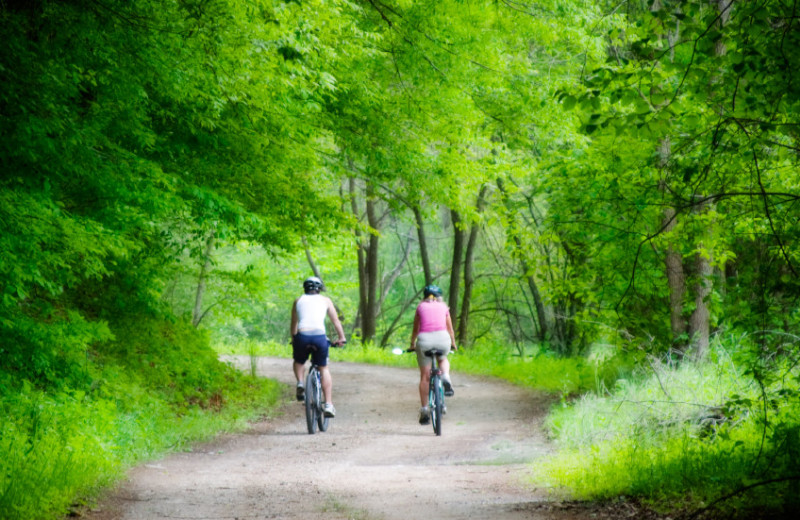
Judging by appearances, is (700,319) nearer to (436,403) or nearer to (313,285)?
(436,403)

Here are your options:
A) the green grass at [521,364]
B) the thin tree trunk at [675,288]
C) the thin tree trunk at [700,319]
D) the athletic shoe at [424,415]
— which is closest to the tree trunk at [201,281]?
the green grass at [521,364]

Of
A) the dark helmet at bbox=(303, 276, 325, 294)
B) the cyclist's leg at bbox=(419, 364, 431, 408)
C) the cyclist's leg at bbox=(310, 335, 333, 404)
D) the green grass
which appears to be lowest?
the green grass

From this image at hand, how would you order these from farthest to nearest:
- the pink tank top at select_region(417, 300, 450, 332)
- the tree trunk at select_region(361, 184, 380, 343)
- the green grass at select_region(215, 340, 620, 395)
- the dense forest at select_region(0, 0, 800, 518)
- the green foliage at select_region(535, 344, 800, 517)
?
the tree trunk at select_region(361, 184, 380, 343)
the green grass at select_region(215, 340, 620, 395)
the pink tank top at select_region(417, 300, 450, 332)
the dense forest at select_region(0, 0, 800, 518)
the green foliage at select_region(535, 344, 800, 517)

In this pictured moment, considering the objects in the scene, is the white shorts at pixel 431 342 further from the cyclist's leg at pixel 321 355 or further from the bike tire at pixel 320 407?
the bike tire at pixel 320 407

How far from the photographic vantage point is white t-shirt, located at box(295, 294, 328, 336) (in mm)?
11469

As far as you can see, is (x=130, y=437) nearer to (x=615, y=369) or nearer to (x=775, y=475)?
(x=775, y=475)

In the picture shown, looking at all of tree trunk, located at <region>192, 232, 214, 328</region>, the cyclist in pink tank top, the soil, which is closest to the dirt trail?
the soil

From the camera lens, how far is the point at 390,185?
18281 mm

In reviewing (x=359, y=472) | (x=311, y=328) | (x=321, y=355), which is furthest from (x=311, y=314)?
(x=359, y=472)

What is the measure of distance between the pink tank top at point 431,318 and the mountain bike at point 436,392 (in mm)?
355

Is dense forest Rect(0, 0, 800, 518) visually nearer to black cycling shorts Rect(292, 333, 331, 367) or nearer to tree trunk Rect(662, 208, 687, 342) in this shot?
tree trunk Rect(662, 208, 687, 342)

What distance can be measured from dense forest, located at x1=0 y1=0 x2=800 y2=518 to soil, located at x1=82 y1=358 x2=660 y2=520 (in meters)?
0.48

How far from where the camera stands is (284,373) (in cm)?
2106

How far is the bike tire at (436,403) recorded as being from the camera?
1130cm
